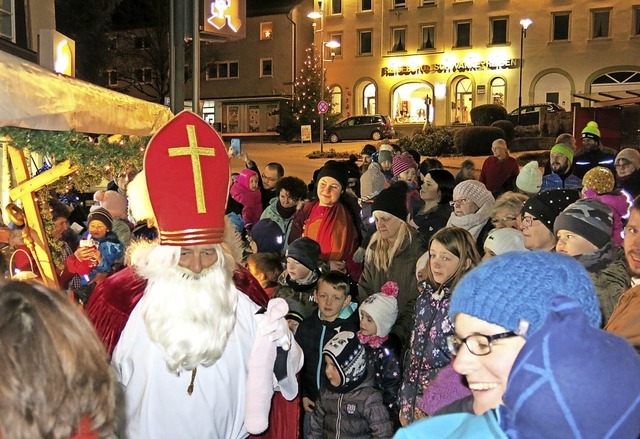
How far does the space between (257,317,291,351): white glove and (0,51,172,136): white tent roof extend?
187 centimetres

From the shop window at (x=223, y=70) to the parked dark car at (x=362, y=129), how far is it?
14.7 m

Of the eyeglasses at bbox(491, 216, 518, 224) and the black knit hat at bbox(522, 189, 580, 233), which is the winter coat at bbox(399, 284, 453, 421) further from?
the eyeglasses at bbox(491, 216, 518, 224)

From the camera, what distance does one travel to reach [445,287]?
13.6 feet

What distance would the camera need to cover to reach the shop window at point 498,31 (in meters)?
43.4

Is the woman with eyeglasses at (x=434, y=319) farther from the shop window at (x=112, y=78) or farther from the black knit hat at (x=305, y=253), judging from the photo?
the shop window at (x=112, y=78)

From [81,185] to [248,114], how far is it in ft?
148

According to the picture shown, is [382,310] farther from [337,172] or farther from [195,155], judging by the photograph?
[337,172]

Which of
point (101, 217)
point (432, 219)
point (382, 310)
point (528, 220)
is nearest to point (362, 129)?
point (432, 219)

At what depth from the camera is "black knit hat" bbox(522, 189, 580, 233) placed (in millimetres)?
4812

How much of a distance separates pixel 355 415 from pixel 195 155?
2.09 m

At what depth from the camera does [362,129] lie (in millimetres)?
37438

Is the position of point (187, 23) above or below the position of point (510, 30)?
below

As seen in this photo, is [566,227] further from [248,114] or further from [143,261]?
[248,114]

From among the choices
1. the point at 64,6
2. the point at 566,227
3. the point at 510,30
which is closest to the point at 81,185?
the point at 566,227
